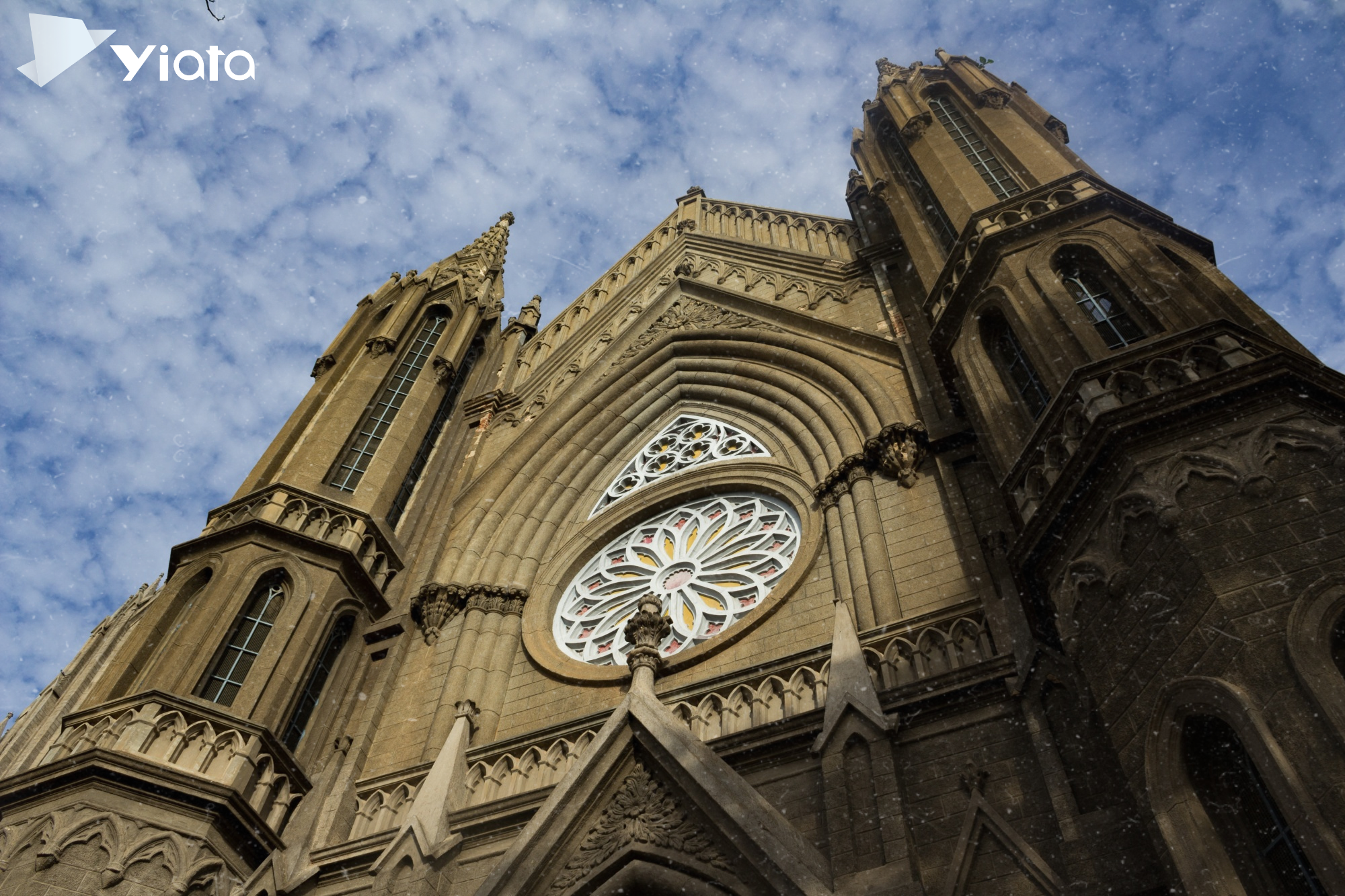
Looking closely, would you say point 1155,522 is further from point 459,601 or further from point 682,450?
point 682,450

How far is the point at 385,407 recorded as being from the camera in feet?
58.2

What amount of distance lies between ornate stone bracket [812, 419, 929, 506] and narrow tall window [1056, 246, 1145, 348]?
2461 mm

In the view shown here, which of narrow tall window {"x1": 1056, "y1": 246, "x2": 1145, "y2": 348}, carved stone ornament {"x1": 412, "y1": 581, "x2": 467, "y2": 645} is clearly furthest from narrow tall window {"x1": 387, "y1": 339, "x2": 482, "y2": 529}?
narrow tall window {"x1": 1056, "y1": 246, "x2": 1145, "y2": 348}

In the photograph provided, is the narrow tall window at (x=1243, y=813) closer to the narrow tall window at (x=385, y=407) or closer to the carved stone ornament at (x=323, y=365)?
the narrow tall window at (x=385, y=407)

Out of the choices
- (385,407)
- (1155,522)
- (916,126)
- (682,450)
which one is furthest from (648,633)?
(916,126)

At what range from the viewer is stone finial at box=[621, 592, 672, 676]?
11008mm

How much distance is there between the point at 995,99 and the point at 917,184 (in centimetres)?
155

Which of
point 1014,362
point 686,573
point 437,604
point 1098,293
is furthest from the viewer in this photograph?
point 437,604

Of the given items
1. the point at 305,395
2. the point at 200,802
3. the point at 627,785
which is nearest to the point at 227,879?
the point at 200,802

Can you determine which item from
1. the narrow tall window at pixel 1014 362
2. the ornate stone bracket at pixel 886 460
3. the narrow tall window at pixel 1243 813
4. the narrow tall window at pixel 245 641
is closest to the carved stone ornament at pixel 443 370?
the narrow tall window at pixel 245 641

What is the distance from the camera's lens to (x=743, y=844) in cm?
855

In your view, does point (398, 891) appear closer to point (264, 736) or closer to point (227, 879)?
point (227, 879)

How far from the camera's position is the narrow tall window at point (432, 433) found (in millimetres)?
16688

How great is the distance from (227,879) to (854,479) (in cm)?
751
